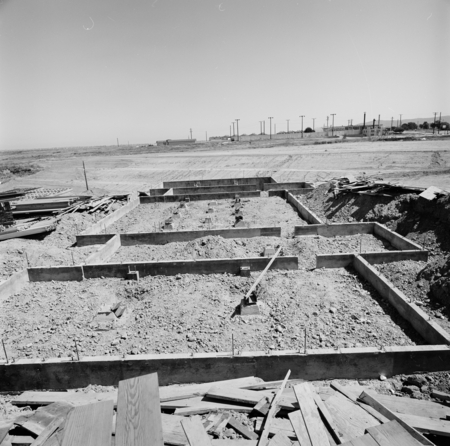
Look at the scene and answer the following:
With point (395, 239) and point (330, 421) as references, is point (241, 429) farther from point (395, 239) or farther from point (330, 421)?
point (395, 239)

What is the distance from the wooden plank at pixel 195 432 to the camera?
300 centimetres

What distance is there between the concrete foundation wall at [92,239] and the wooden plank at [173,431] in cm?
788

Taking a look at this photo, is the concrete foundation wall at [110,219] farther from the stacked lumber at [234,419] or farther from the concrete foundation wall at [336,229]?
the stacked lumber at [234,419]

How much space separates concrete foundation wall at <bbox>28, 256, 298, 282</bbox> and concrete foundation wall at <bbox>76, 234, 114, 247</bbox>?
102 inches

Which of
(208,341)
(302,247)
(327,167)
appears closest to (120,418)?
(208,341)

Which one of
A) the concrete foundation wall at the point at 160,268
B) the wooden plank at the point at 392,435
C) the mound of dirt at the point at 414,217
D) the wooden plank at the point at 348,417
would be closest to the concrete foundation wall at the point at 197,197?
the mound of dirt at the point at 414,217

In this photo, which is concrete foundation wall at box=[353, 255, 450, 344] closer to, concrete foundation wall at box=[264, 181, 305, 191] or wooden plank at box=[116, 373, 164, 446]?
wooden plank at box=[116, 373, 164, 446]

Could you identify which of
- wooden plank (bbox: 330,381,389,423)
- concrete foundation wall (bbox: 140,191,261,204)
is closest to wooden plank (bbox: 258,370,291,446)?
wooden plank (bbox: 330,381,389,423)

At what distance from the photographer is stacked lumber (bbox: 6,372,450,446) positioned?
2.83 meters

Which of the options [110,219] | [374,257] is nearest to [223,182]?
[110,219]

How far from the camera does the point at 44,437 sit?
3.11m

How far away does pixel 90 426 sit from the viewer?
2.94 meters

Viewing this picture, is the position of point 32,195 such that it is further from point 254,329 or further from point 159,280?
point 254,329

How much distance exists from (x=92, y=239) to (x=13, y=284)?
320cm
